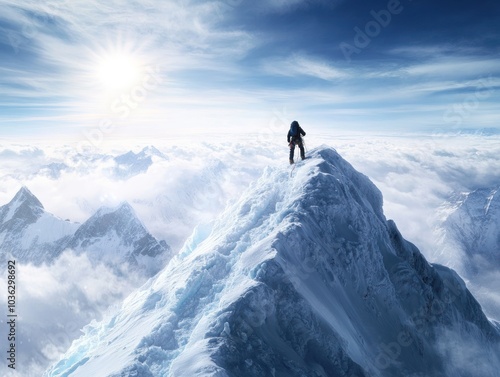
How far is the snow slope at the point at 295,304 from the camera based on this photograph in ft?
67.1

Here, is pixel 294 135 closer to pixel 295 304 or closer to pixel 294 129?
pixel 294 129

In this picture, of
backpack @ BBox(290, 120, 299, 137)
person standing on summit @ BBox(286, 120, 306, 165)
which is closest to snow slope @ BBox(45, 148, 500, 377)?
person standing on summit @ BBox(286, 120, 306, 165)

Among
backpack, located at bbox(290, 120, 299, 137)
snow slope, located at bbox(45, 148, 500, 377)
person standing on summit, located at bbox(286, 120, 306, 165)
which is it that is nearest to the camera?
snow slope, located at bbox(45, 148, 500, 377)

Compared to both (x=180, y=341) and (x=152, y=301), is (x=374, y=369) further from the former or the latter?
(x=152, y=301)

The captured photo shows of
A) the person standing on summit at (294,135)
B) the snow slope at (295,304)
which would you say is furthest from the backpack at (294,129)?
the snow slope at (295,304)

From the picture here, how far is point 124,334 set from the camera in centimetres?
2464

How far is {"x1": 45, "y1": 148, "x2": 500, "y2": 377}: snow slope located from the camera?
20453 mm

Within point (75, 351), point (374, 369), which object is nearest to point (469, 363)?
point (374, 369)

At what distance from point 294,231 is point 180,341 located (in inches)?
494

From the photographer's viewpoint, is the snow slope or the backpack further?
the backpack

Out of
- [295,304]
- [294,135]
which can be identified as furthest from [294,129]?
[295,304]

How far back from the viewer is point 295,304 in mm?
23875

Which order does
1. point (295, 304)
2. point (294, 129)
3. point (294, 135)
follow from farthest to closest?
point (294, 135)
point (294, 129)
point (295, 304)

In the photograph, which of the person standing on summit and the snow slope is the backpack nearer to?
the person standing on summit
